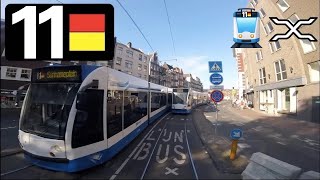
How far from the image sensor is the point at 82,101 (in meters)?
6.79

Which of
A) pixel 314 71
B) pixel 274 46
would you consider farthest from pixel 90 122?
pixel 274 46

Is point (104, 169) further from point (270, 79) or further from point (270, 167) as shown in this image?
point (270, 79)

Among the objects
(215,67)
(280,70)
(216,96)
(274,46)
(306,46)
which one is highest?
(274,46)

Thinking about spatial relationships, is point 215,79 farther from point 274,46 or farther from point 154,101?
point 274,46

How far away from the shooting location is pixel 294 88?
26.2 meters

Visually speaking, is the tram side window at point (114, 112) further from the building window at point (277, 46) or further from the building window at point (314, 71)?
the building window at point (277, 46)

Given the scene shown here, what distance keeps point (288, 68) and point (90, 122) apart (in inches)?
996

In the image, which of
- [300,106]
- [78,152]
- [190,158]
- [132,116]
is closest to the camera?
[78,152]

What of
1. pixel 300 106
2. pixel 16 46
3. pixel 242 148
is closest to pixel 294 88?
pixel 300 106

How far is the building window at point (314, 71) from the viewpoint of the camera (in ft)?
73.2

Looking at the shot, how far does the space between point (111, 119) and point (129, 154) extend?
2468 millimetres

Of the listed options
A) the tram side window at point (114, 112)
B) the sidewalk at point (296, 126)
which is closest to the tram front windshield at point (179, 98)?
the sidewalk at point (296, 126)

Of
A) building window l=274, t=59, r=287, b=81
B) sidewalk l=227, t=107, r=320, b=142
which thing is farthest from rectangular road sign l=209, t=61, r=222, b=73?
building window l=274, t=59, r=287, b=81

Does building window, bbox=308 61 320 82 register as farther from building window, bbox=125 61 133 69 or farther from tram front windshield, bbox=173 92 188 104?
building window, bbox=125 61 133 69
